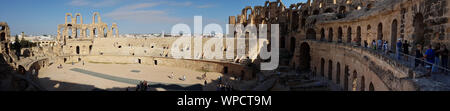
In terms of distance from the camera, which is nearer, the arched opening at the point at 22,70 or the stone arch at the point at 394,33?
the stone arch at the point at 394,33

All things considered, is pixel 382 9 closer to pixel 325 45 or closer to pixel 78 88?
pixel 325 45

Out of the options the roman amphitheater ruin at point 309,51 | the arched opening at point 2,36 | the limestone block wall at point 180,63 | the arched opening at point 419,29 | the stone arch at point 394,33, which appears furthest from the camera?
the arched opening at point 2,36

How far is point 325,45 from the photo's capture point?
16.4 metres

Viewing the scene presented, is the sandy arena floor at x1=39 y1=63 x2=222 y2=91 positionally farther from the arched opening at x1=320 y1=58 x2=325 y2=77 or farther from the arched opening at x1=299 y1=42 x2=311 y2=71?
the arched opening at x1=320 y1=58 x2=325 y2=77

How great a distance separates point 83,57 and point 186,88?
22147mm

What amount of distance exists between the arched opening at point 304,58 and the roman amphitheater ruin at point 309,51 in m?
0.03

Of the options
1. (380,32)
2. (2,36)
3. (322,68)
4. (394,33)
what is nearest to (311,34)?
(322,68)

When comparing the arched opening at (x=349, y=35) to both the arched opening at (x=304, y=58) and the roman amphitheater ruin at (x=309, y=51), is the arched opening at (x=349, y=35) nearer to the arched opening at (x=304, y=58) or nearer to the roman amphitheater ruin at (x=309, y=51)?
the roman amphitheater ruin at (x=309, y=51)

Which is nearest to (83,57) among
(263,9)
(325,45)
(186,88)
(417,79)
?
(186,88)

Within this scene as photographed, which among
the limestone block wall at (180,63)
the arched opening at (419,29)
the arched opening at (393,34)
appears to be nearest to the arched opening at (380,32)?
the arched opening at (393,34)

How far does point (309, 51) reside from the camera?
2214 cm

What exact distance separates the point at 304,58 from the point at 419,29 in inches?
568

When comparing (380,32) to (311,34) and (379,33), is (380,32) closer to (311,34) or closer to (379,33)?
(379,33)

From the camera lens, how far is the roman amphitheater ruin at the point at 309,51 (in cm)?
663
